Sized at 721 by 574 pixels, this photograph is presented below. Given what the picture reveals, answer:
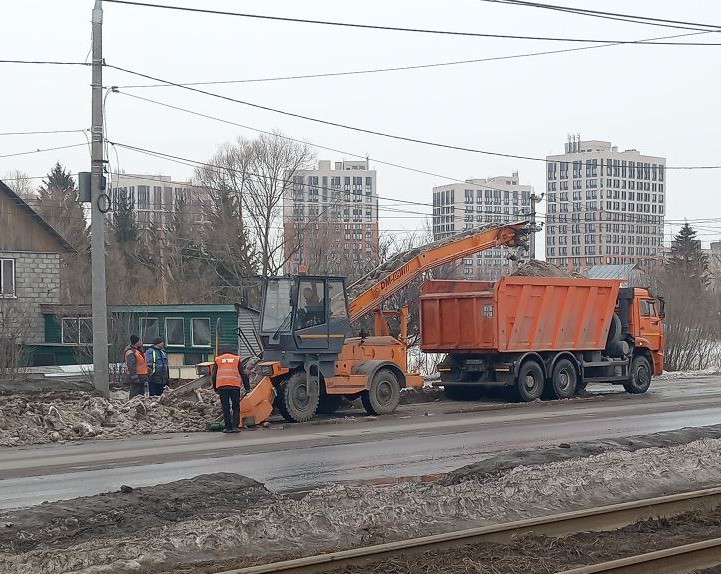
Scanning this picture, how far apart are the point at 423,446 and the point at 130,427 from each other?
19.2 ft

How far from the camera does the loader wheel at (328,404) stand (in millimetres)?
21500

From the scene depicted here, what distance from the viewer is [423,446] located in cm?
1642

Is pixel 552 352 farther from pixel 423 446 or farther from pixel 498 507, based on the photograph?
pixel 498 507

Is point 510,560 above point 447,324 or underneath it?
underneath

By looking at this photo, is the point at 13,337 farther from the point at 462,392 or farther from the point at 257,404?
the point at 257,404

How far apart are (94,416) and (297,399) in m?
3.80

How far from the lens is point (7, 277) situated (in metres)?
40.1

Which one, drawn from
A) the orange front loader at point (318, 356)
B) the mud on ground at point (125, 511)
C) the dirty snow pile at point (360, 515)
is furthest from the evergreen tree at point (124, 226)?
the mud on ground at point (125, 511)

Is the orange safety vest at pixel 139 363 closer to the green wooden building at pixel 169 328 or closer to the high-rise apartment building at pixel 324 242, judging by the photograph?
the green wooden building at pixel 169 328

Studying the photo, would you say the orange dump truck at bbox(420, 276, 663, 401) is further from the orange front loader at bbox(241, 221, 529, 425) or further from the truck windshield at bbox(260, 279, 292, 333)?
the truck windshield at bbox(260, 279, 292, 333)

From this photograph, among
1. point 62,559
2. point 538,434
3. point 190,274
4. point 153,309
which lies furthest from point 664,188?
point 62,559

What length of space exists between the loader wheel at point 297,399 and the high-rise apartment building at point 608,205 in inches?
5261

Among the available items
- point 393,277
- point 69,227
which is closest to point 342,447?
point 393,277

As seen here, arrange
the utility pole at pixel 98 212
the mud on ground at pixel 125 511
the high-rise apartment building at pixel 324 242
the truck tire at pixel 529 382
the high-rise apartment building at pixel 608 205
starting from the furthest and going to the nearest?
the high-rise apartment building at pixel 608 205 < the high-rise apartment building at pixel 324 242 < the truck tire at pixel 529 382 < the utility pole at pixel 98 212 < the mud on ground at pixel 125 511
